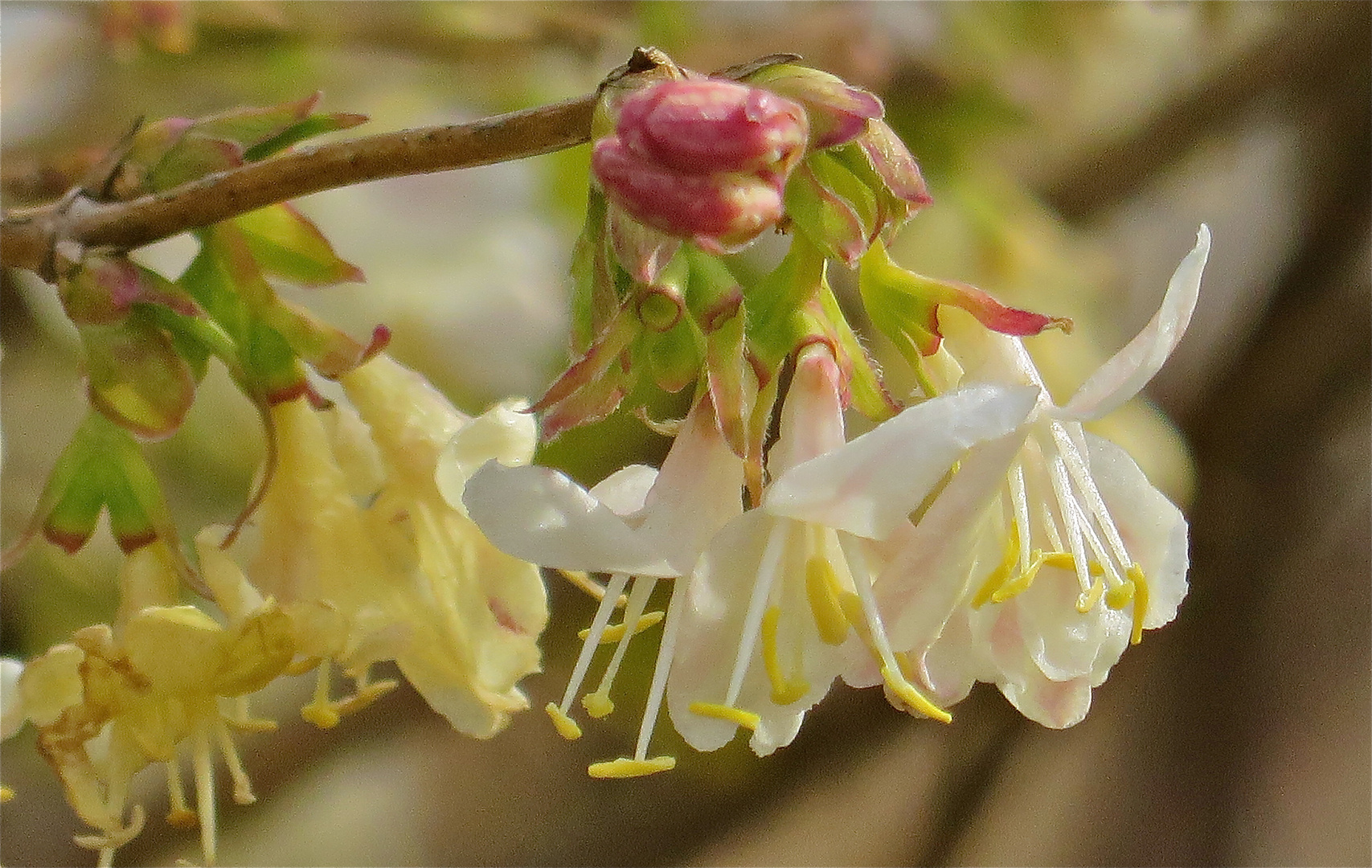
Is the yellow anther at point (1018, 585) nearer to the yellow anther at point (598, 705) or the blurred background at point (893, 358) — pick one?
the yellow anther at point (598, 705)

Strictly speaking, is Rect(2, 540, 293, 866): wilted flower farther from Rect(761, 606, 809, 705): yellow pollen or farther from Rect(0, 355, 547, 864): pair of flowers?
Rect(761, 606, 809, 705): yellow pollen

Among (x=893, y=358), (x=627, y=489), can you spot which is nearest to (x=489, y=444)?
(x=627, y=489)

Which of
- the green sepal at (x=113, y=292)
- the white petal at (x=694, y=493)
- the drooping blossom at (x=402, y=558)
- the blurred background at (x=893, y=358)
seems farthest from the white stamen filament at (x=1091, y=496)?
the blurred background at (x=893, y=358)

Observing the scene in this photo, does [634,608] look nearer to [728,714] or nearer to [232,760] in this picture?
[728,714]

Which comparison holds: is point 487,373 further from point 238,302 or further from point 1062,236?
point 1062,236

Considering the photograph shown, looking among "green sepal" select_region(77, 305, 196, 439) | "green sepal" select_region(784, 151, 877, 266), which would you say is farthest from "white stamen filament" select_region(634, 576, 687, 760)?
"green sepal" select_region(77, 305, 196, 439)
